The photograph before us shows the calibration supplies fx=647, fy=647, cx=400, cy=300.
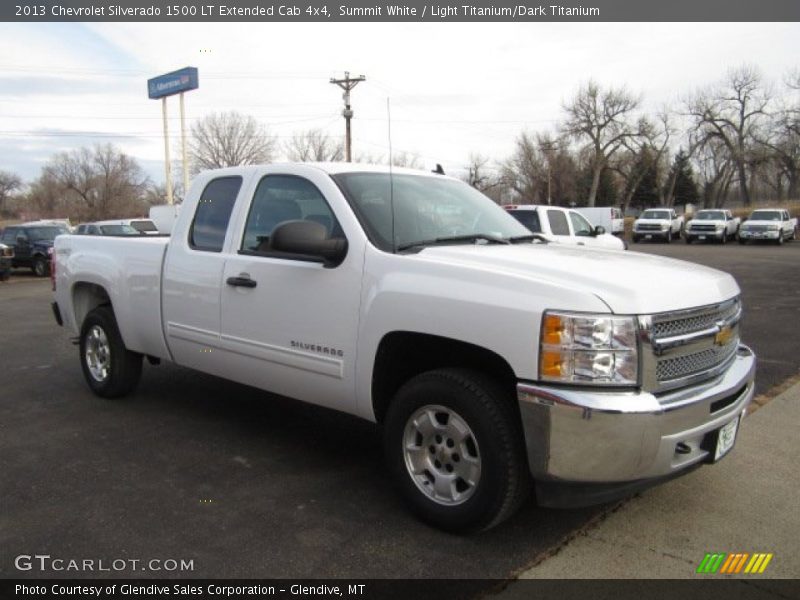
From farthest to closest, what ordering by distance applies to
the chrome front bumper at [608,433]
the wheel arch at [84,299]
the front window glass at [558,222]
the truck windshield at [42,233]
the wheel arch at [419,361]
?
the truck windshield at [42,233] → the front window glass at [558,222] → the wheel arch at [84,299] → the wheel arch at [419,361] → the chrome front bumper at [608,433]

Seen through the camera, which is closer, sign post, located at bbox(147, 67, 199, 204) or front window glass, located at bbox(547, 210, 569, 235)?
front window glass, located at bbox(547, 210, 569, 235)

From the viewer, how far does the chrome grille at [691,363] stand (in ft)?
9.59

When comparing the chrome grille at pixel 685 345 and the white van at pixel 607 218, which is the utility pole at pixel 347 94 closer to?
the white van at pixel 607 218

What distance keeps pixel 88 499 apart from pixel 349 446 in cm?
168

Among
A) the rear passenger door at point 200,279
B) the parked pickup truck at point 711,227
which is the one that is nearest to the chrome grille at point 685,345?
the rear passenger door at point 200,279

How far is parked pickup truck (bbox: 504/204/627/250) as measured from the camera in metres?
12.5

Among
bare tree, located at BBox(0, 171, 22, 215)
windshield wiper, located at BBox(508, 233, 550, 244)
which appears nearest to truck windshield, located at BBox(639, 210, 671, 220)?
windshield wiper, located at BBox(508, 233, 550, 244)

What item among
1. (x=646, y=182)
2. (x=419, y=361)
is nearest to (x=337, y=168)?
(x=419, y=361)

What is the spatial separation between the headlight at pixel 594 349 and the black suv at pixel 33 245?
2187 centimetres

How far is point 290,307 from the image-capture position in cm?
390

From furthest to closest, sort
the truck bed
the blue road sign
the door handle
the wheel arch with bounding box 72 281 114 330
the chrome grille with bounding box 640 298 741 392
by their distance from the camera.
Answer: the blue road sign, the wheel arch with bounding box 72 281 114 330, the truck bed, the door handle, the chrome grille with bounding box 640 298 741 392

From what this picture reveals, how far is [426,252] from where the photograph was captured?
3496 millimetres

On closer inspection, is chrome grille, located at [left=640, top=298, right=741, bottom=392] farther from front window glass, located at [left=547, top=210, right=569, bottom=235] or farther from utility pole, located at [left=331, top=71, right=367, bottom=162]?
utility pole, located at [left=331, top=71, right=367, bottom=162]

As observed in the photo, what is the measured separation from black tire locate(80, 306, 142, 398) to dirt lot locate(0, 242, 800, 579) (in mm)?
148
